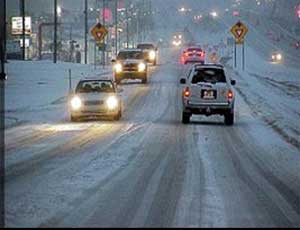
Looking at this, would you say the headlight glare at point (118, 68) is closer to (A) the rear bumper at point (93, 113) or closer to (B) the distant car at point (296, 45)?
(A) the rear bumper at point (93, 113)

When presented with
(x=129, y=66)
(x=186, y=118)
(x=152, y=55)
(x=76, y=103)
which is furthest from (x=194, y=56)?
(x=186, y=118)

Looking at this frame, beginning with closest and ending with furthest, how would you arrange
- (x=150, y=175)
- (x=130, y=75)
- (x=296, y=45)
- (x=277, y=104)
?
(x=150, y=175) → (x=277, y=104) → (x=130, y=75) → (x=296, y=45)

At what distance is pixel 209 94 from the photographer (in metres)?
28.8

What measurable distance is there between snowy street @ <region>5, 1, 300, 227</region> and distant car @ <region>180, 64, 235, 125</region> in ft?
2.37

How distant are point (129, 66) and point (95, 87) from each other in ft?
63.9

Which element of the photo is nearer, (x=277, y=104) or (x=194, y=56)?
(x=277, y=104)

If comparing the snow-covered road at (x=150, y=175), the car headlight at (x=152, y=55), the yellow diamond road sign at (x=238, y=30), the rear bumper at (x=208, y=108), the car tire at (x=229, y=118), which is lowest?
the snow-covered road at (x=150, y=175)

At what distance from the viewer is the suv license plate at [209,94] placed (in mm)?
28719

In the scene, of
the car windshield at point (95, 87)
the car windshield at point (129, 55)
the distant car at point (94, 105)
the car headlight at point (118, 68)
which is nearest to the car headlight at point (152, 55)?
the car windshield at point (129, 55)

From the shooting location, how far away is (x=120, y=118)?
3195 cm

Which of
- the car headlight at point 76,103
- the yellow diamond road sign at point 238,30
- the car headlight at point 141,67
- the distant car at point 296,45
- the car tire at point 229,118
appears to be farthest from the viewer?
the distant car at point 296,45

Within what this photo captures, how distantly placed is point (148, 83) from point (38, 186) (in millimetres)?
39257

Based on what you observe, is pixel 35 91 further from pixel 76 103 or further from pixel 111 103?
pixel 111 103

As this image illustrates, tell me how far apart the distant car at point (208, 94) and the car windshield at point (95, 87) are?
417cm
